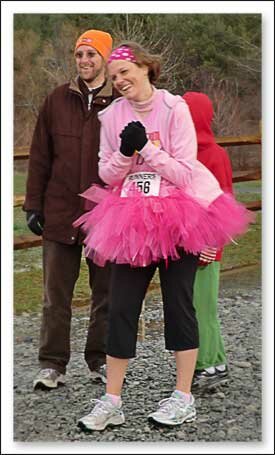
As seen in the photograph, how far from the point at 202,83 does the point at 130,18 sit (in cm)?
34

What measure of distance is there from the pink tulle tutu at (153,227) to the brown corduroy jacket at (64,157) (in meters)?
0.23

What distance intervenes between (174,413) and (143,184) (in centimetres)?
75

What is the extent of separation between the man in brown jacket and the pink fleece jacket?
0.63ft

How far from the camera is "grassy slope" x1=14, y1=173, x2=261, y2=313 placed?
314cm

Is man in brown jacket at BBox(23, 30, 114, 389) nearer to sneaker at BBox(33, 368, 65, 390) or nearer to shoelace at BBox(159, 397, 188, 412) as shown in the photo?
sneaker at BBox(33, 368, 65, 390)

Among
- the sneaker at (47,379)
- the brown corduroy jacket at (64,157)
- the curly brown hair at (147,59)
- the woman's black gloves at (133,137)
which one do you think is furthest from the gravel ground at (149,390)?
the curly brown hair at (147,59)

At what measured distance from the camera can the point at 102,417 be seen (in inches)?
114

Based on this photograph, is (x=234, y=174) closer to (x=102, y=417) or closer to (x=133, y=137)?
(x=133, y=137)

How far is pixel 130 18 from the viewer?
303 cm

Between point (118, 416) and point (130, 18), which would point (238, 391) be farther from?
point (130, 18)

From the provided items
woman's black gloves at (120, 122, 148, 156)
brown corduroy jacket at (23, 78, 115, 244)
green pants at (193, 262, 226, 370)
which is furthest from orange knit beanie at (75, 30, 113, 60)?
green pants at (193, 262, 226, 370)

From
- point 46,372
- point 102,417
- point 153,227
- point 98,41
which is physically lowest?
point 102,417

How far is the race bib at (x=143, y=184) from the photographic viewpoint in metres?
2.78

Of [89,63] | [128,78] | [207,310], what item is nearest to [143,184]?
[128,78]
